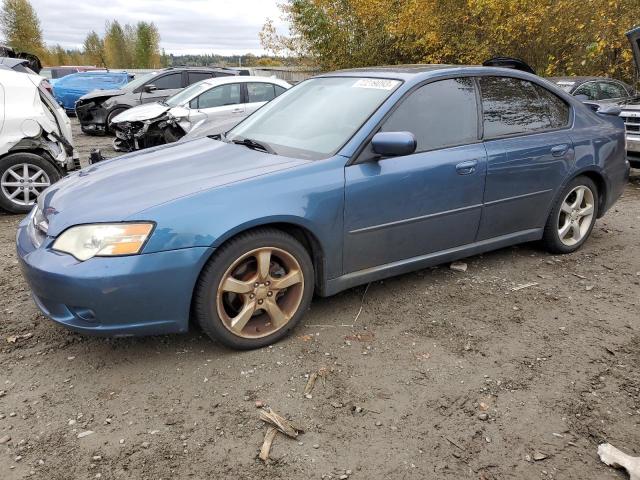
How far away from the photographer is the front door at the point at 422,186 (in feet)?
10.5

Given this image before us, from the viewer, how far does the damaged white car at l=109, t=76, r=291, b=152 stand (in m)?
8.60

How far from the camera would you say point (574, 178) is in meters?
4.33

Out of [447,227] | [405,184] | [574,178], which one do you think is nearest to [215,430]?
[405,184]

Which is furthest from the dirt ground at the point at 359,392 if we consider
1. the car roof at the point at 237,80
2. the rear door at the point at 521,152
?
the car roof at the point at 237,80

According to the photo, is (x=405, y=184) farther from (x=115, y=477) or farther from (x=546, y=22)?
(x=546, y=22)

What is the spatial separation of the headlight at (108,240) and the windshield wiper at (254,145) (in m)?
1.07

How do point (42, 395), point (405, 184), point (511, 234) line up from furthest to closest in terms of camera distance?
point (511, 234), point (405, 184), point (42, 395)

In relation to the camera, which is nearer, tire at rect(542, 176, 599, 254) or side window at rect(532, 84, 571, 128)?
side window at rect(532, 84, 571, 128)

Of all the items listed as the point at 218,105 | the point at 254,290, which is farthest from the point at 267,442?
the point at 218,105

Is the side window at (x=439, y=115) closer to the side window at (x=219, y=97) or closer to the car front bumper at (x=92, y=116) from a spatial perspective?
the side window at (x=219, y=97)

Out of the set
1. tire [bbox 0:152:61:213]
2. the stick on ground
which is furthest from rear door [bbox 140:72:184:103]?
the stick on ground

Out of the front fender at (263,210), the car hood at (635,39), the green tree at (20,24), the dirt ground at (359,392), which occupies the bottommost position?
the dirt ground at (359,392)

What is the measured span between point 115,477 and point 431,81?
3.00 meters

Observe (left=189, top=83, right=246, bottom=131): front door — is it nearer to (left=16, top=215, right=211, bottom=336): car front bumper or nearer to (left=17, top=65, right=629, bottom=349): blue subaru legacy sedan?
(left=17, top=65, right=629, bottom=349): blue subaru legacy sedan
